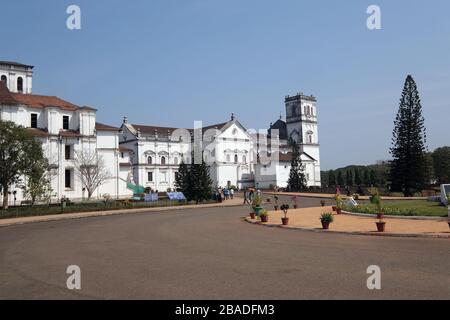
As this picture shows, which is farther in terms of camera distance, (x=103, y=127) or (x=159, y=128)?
(x=159, y=128)

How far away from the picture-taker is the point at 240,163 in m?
90.9

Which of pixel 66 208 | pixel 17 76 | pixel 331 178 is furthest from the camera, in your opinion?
pixel 331 178

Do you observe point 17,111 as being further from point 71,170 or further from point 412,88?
point 412,88

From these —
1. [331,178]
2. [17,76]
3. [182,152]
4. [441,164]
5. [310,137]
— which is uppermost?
[17,76]

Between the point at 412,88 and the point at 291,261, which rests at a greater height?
the point at 412,88

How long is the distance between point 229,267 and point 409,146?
2121 inches

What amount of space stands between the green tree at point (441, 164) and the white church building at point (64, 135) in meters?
58.8

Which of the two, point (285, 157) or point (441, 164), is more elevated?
point (285, 157)

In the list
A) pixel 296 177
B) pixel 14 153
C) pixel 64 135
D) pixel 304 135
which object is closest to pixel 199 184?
pixel 14 153

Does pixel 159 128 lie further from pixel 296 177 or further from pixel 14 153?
pixel 14 153

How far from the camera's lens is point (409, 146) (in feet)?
191

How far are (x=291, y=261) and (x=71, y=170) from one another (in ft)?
164

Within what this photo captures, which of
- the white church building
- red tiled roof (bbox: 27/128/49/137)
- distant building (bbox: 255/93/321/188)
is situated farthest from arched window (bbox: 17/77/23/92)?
distant building (bbox: 255/93/321/188)
